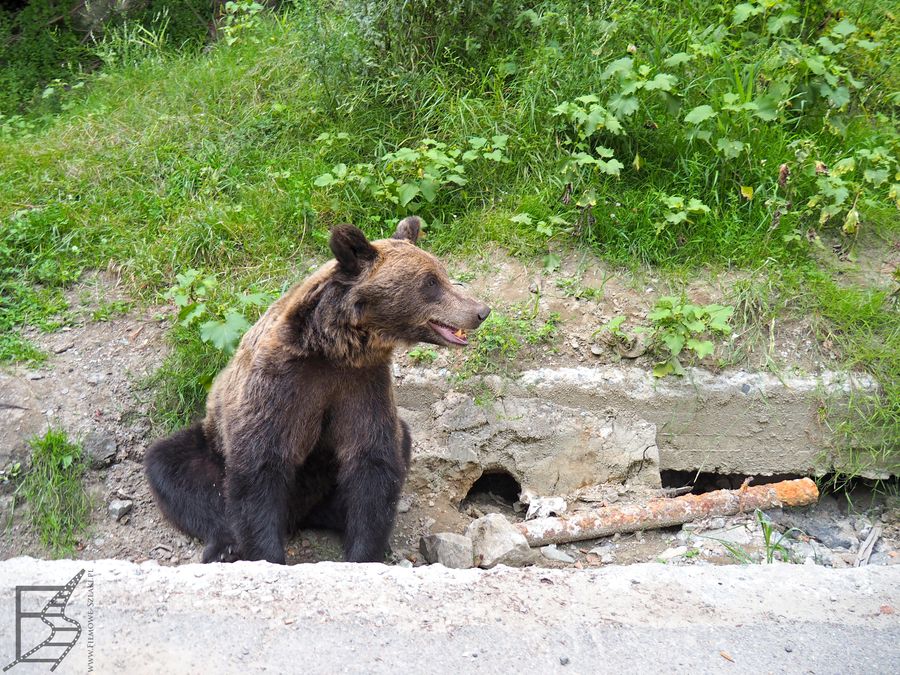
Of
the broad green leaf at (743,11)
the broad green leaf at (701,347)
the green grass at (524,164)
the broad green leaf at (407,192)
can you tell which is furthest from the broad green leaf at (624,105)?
the broad green leaf at (701,347)

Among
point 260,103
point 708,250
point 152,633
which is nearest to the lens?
point 152,633

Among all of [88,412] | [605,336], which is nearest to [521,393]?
[605,336]

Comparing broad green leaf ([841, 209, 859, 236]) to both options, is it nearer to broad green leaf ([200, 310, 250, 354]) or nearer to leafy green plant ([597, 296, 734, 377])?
leafy green plant ([597, 296, 734, 377])

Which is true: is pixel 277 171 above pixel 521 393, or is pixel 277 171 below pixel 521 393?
above

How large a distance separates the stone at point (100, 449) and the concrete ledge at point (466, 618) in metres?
1.91

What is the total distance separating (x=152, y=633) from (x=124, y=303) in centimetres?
345

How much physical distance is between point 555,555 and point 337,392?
146 centimetres

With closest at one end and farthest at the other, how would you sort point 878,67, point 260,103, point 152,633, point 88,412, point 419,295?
point 152,633
point 419,295
point 88,412
point 878,67
point 260,103

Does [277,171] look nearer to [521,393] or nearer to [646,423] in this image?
[521,393]

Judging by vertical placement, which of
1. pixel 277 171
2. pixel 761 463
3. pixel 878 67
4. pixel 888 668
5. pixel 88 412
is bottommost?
pixel 761 463

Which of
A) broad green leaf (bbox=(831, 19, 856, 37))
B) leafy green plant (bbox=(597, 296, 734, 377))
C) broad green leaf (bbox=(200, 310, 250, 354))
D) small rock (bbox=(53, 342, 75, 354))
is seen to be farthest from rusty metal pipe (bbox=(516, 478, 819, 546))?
broad green leaf (bbox=(831, 19, 856, 37))

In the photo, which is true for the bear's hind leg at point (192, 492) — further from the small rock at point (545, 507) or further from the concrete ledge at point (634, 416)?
the small rock at point (545, 507)

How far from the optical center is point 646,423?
545 cm

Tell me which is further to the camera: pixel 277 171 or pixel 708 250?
pixel 277 171
